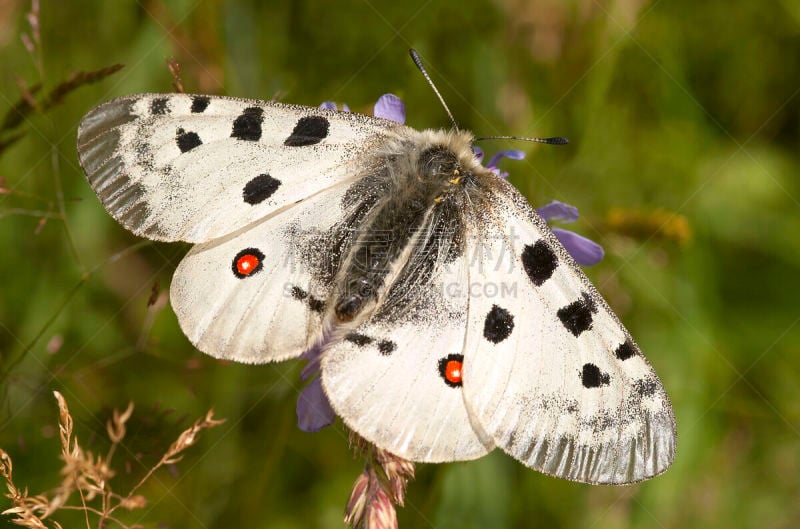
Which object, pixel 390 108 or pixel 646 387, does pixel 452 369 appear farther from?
pixel 390 108

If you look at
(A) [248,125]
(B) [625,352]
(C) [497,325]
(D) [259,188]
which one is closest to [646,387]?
(B) [625,352]

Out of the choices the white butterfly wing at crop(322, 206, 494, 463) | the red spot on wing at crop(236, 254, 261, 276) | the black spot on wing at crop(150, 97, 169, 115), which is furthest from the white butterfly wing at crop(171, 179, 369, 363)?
the black spot on wing at crop(150, 97, 169, 115)

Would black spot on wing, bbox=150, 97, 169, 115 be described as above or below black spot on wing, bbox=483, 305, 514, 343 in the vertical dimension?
above

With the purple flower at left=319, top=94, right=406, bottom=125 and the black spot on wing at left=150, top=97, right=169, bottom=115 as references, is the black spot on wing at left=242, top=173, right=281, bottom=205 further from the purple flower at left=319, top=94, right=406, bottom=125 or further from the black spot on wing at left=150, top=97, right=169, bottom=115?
the purple flower at left=319, top=94, right=406, bottom=125

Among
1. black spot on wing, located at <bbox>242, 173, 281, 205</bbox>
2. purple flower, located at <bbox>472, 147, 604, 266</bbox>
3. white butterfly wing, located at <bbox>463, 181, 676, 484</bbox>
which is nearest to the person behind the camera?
white butterfly wing, located at <bbox>463, 181, 676, 484</bbox>

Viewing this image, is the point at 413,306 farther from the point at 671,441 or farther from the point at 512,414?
the point at 671,441
